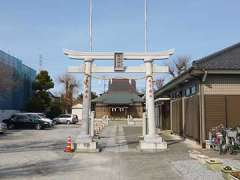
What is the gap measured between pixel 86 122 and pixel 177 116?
9227 millimetres

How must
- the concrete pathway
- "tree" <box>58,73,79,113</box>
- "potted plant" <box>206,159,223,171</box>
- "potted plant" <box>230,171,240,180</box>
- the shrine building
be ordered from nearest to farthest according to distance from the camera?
"potted plant" <box>230,171,240,180</box> → "potted plant" <box>206,159,223,171</box> → the concrete pathway → the shrine building → "tree" <box>58,73,79,113</box>

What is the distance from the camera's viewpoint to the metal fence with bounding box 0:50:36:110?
42.1 metres

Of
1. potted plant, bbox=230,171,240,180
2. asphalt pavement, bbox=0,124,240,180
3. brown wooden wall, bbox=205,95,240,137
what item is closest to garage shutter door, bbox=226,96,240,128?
brown wooden wall, bbox=205,95,240,137

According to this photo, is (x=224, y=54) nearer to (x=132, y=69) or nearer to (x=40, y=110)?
(x=132, y=69)

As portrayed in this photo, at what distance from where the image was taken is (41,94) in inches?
1986

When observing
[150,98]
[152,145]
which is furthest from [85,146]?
[150,98]

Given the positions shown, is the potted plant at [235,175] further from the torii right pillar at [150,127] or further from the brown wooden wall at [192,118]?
the brown wooden wall at [192,118]

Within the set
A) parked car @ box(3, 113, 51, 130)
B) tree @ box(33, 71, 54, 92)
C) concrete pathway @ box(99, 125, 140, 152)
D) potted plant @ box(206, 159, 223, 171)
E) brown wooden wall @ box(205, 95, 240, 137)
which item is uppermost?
tree @ box(33, 71, 54, 92)

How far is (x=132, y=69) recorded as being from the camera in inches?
707

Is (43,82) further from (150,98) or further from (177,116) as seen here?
(150,98)

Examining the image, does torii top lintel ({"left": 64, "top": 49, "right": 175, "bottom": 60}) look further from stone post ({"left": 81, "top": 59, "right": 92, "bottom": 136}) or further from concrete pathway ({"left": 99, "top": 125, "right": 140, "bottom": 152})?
concrete pathway ({"left": 99, "top": 125, "right": 140, "bottom": 152})

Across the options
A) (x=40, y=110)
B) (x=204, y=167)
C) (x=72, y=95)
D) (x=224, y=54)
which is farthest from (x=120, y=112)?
(x=204, y=167)

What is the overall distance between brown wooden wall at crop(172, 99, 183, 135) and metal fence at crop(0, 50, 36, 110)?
21836 millimetres

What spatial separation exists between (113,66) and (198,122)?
5.19m
